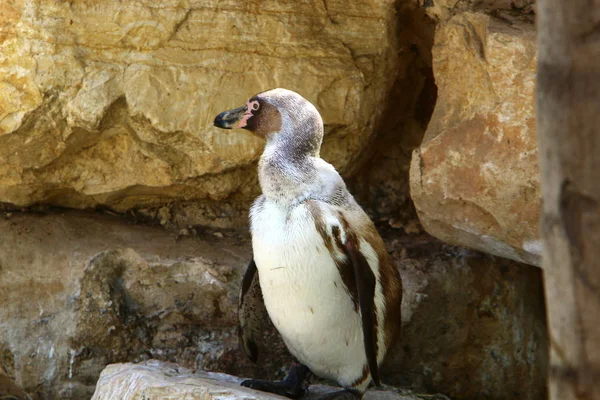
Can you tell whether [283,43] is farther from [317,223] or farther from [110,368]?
[110,368]

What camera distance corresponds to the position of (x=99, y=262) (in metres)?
3.80

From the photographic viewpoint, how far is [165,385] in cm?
292

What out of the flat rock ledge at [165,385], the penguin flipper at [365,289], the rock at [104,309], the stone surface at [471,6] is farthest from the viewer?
the rock at [104,309]

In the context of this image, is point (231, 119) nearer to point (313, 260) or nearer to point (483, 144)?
point (313, 260)

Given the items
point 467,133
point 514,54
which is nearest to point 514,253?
point 467,133

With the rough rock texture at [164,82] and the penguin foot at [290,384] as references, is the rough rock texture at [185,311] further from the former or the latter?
the penguin foot at [290,384]

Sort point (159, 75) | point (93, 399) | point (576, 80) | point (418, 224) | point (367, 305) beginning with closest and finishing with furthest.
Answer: point (576, 80) < point (367, 305) < point (93, 399) < point (159, 75) < point (418, 224)

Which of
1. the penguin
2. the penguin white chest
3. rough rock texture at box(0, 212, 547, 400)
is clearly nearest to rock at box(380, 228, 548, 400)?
rough rock texture at box(0, 212, 547, 400)

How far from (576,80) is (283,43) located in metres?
2.45

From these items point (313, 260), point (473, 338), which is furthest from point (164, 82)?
point (473, 338)

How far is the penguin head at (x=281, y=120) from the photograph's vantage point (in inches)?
126

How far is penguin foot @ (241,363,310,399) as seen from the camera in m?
3.24

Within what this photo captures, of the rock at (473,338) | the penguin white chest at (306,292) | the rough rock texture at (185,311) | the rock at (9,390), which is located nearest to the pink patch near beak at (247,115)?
the penguin white chest at (306,292)

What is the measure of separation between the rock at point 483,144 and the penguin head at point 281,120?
50 centimetres
